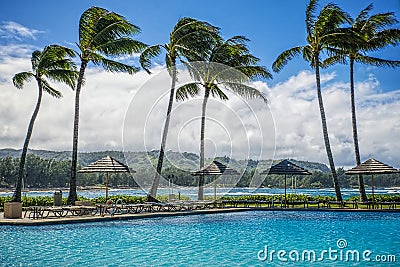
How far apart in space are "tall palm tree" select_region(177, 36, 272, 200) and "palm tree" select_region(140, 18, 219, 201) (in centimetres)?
80

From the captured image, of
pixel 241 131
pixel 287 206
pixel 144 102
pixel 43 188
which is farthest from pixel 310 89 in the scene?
pixel 43 188

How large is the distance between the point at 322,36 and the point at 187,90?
704 centimetres

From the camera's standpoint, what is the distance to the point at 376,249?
938cm

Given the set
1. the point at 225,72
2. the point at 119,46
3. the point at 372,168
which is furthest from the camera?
the point at 225,72

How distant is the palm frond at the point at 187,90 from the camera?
902 inches

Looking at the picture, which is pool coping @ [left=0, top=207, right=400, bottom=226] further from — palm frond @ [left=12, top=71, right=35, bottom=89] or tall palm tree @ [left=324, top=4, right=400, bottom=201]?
palm frond @ [left=12, top=71, right=35, bottom=89]

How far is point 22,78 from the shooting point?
20875mm

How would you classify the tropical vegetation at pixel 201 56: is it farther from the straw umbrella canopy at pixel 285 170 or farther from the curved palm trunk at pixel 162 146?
the straw umbrella canopy at pixel 285 170

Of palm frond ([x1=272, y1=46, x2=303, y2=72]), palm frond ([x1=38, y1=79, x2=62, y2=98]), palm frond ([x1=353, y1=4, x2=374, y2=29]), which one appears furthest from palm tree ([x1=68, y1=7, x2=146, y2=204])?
palm frond ([x1=353, y1=4, x2=374, y2=29])

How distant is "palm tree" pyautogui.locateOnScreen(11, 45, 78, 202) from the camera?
1920cm

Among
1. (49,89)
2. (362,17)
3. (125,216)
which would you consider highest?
(362,17)

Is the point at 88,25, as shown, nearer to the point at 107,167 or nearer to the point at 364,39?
the point at 107,167

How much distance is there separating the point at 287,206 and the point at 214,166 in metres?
3.48

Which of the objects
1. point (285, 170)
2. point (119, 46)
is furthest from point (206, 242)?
point (119, 46)
